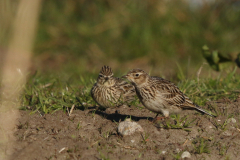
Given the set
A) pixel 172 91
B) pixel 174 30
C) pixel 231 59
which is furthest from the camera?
pixel 174 30

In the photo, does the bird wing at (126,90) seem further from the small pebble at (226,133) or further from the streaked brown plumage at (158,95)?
the small pebble at (226,133)

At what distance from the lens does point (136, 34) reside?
12.1 m

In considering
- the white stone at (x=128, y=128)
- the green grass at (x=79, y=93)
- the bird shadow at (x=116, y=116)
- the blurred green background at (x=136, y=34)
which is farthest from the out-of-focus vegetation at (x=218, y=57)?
the white stone at (x=128, y=128)

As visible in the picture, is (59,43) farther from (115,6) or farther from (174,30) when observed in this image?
(174,30)

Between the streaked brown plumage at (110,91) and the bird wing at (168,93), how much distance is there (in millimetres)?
783

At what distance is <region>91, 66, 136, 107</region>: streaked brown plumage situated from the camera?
21.1ft

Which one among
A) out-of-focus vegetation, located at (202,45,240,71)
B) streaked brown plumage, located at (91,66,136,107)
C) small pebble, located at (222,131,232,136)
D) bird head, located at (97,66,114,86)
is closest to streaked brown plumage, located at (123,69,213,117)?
small pebble, located at (222,131,232,136)

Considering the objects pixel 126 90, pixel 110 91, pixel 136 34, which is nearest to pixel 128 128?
pixel 110 91

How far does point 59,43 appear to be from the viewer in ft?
41.2

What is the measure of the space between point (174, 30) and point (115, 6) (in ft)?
7.56

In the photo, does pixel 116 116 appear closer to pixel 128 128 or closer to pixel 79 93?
pixel 128 128

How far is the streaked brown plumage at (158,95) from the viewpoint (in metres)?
5.59

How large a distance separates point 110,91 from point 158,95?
53.4 inches

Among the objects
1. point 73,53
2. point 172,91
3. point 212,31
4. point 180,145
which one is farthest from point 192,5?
point 180,145
